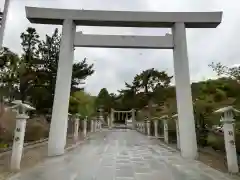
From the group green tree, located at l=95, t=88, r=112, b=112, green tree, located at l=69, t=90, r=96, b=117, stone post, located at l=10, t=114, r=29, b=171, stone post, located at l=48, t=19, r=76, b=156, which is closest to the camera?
stone post, located at l=10, t=114, r=29, b=171

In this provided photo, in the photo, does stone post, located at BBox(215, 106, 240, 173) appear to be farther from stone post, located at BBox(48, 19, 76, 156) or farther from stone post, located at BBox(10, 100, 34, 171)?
stone post, located at BBox(48, 19, 76, 156)

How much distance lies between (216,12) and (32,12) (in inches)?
A: 233

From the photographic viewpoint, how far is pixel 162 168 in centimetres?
578

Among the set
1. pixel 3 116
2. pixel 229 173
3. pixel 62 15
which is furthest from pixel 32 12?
pixel 229 173

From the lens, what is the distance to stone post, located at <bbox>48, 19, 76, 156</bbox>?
765 cm

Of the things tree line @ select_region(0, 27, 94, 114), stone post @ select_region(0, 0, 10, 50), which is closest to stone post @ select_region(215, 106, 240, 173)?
stone post @ select_region(0, 0, 10, 50)

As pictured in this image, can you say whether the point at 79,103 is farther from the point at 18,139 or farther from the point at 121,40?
the point at 18,139

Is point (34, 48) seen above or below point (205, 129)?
above

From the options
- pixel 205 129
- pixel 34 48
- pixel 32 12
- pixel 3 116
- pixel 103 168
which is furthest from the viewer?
pixel 34 48

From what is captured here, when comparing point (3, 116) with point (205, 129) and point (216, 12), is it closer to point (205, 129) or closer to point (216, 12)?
point (205, 129)

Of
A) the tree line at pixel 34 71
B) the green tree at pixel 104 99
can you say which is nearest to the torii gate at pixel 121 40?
the tree line at pixel 34 71

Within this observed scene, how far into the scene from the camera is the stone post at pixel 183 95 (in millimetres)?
7535

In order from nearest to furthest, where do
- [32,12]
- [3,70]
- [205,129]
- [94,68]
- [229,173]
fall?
[229,173] → [32,12] → [205,129] → [3,70] → [94,68]

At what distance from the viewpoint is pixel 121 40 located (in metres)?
8.33
